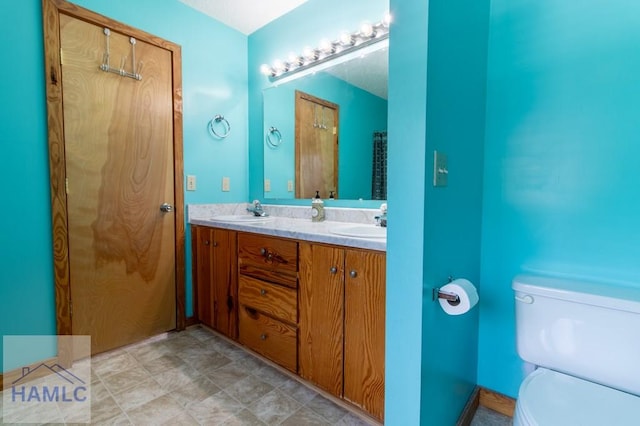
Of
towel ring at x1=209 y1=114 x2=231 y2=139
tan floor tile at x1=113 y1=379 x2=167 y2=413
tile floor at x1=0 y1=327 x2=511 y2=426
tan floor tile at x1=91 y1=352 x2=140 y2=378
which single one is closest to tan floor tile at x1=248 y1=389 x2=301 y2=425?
tile floor at x1=0 y1=327 x2=511 y2=426

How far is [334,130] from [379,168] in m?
0.43

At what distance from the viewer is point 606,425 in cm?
78

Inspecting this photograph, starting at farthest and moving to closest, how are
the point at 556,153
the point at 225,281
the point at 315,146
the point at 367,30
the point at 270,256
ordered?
the point at 315,146 < the point at 225,281 < the point at 367,30 < the point at 270,256 < the point at 556,153

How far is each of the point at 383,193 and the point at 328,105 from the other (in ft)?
2.42

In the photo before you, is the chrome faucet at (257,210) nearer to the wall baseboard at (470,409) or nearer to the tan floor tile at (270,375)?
the tan floor tile at (270,375)

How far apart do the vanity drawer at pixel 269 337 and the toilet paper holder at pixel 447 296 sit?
802 millimetres

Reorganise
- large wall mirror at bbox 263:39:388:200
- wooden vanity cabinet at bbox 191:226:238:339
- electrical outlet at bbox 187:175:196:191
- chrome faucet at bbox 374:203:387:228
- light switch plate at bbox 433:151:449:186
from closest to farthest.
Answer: light switch plate at bbox 433:151:449:186, chrome faucet at bbox 374:203:387:228, large wall mirror at bbox 263:39:388:200, wooden vanity cabinet at bbox 191:226:238:339, electrical outlet at bbox 187:175:196:191

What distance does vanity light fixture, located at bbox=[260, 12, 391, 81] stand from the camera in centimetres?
170

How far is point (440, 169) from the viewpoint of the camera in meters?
0.94

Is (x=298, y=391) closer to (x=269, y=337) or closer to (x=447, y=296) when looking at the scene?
(x=269, y=337)

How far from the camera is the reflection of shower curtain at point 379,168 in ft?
5.62

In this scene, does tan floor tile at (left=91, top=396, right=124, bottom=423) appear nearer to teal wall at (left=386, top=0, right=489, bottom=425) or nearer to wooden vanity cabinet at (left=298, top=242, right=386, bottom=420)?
wooden vanity cabinet at (left=298, top=242, right=386, bottom=420)

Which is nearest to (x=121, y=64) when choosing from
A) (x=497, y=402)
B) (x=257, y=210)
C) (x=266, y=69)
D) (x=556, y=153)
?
(x=266, y=69)

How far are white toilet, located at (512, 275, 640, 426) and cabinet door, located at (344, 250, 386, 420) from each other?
18.8 inches
